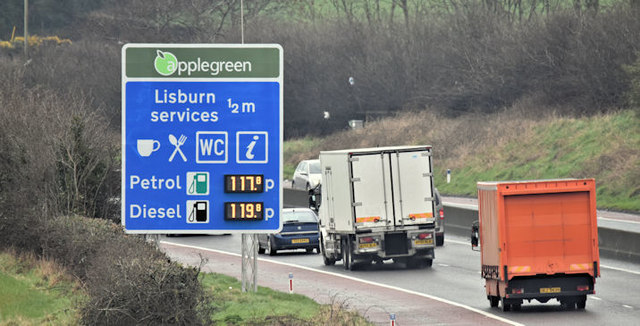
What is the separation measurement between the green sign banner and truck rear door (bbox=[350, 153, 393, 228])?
50.5ft

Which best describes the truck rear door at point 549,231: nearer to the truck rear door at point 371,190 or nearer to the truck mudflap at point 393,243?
the truck mudflap at point 393,243

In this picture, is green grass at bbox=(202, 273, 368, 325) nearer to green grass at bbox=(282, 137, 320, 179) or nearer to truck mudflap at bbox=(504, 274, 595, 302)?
truck mudflap at bbox=(504, 274, 595, 302)


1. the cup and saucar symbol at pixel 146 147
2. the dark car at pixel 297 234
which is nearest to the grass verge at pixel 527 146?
the dark car at pixel 297 234

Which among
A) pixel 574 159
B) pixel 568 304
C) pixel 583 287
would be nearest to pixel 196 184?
pixel 583 287

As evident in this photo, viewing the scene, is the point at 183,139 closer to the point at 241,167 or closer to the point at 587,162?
the point at 241,167

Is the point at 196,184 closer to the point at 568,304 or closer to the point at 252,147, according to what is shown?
the point at 252,147

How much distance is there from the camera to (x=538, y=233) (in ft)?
71.9

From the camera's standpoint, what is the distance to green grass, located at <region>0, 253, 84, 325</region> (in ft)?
60.3

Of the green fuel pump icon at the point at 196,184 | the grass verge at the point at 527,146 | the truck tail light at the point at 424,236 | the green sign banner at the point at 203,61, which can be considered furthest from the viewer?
the grass verge at the point at 527,146

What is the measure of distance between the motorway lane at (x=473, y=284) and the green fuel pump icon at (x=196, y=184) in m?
7.49

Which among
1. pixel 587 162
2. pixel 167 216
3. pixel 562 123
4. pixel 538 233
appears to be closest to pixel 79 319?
pixel 167 216

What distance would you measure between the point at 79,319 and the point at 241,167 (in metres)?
3.24

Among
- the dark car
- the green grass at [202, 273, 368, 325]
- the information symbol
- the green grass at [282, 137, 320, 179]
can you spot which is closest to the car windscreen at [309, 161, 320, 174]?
the dark car

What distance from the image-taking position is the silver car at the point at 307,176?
54000 millimetres
